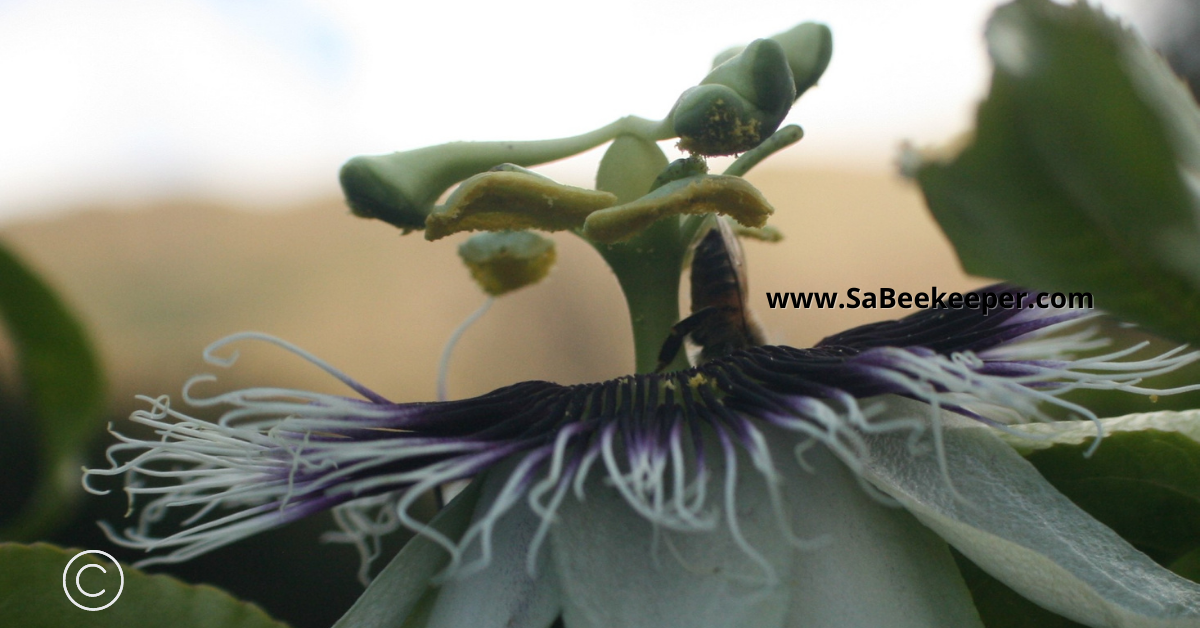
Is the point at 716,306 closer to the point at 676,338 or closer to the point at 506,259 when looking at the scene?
the point at 676,338

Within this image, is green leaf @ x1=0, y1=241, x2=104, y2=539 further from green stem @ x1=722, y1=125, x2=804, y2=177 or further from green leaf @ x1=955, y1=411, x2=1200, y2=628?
green leaf @ x1=955, y1=411, x2=1200, y2=628

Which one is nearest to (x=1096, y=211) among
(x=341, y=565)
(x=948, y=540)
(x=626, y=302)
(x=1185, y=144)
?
(x=1185, y=144)

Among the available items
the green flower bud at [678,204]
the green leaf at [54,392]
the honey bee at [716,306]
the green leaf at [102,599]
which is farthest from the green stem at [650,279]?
the green leaf at [54,392]

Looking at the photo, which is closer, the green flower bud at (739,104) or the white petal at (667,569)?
the white petal at (667,569)

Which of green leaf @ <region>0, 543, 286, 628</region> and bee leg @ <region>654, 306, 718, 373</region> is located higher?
bee leg @ <region>654, 306, 718, 373</region>

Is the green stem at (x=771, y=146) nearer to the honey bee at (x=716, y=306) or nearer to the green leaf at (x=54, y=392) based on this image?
the honey bee at (x=716, y=306)

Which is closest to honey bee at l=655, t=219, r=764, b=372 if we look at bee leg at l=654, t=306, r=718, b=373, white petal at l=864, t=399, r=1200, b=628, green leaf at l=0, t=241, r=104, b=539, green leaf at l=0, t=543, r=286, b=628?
bee leg at l=654, t=306, r=718, b=373
